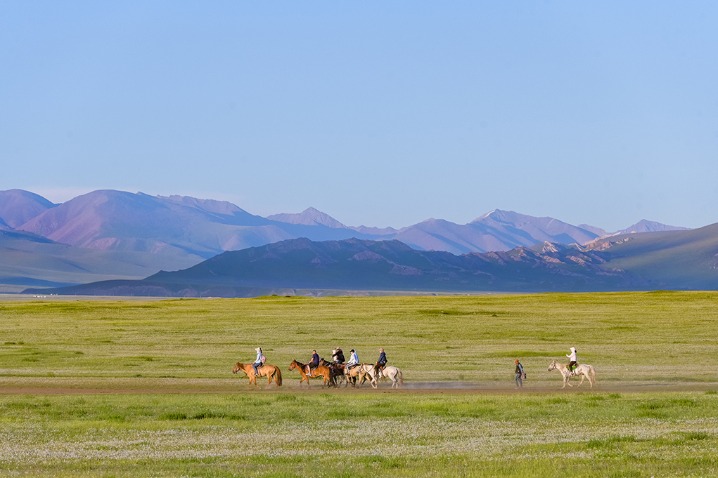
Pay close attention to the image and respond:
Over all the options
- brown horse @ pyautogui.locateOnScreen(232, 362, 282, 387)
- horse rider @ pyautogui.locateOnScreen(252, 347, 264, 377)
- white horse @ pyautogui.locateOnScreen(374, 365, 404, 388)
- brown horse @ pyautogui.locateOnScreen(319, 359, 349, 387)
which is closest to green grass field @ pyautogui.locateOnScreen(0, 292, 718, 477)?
brown horse @ pyautogui.locateOnScreen(232, 362, 282, 387)

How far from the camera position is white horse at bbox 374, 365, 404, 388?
46562 mm

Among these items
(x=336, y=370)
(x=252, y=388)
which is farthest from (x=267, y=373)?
(x=336, y=370)

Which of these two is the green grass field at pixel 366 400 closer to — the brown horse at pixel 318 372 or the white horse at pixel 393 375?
the white horse at pixel 393 375

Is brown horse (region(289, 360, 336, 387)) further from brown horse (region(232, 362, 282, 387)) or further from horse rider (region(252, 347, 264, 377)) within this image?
horse rider (region(252, 347, 264, 377))

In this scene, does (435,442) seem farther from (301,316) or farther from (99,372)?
(301,316)

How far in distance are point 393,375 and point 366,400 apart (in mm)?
7316

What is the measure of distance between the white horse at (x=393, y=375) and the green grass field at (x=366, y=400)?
2.23 ft

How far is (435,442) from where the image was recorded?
26.1m

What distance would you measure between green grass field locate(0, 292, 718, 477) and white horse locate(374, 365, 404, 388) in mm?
680

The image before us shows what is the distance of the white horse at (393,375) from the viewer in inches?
1833

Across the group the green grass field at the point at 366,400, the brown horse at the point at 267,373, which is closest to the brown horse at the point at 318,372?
the brown horse at the point at 267,373

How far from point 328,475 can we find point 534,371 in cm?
3401

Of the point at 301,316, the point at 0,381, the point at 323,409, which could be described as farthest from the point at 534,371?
the point at 301,316

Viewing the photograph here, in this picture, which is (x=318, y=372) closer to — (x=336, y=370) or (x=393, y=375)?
(x=336, y=370)
